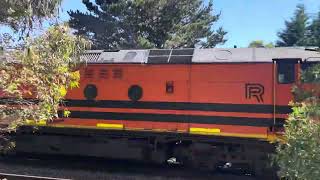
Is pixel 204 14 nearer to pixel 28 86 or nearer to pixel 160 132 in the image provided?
pixel 160 132

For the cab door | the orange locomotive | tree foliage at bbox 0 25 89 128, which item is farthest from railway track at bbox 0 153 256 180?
tree foliage at bbox 0 25 89 128

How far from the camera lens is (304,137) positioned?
5418 mm

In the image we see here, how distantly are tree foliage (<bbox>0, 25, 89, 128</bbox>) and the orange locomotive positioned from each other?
207 inches

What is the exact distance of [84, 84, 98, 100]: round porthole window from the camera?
512 inches

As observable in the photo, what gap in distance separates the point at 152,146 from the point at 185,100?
1.58 metres

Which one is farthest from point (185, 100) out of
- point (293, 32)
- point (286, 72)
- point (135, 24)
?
point (135, 24)

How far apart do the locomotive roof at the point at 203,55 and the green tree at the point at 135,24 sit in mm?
20234

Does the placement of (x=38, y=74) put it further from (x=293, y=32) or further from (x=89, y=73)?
(x=293, y=32)

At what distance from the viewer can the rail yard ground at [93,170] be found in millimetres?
11688

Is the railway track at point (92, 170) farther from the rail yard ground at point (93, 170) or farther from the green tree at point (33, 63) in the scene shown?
the green tree at point (33, 63)

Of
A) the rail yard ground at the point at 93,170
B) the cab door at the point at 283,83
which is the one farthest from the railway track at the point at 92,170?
the cab door at the point at 283,83

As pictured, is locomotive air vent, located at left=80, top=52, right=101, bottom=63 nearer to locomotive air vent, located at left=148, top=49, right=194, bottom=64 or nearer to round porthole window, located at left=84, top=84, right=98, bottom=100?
round porthole window, located at left=84, top=84, right=98, bottom=100

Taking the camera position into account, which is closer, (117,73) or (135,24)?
(117,73)

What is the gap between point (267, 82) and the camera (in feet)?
37.4
